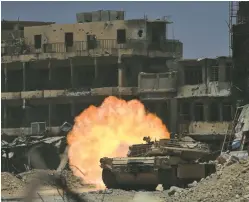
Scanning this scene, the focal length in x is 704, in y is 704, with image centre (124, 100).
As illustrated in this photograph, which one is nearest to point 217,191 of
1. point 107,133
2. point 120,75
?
point 107,133

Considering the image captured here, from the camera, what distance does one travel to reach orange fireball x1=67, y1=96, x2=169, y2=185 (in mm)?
50188

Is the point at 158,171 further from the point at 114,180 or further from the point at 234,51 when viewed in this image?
the point at 234,51

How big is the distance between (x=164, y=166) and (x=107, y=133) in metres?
Answer: 16.1

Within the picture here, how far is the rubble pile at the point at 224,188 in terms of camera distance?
82.3 ft

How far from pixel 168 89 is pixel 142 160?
23.7 metres

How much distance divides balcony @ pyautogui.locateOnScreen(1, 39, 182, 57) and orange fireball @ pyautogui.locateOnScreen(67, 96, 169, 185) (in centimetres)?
859

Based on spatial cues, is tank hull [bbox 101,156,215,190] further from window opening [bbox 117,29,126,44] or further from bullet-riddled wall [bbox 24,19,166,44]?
window opening [bbox 117,29,126,44]

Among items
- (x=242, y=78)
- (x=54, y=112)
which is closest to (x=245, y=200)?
(x=242, y=78)

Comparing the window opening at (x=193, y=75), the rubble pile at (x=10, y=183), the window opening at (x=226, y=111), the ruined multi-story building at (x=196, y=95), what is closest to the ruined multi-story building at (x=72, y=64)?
the ruined multi-story building at (x=196, y=95)

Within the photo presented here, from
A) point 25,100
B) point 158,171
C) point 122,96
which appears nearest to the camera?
point 158,171

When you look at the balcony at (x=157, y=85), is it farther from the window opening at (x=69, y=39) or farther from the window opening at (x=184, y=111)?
the window opening at (x=69, y=39)

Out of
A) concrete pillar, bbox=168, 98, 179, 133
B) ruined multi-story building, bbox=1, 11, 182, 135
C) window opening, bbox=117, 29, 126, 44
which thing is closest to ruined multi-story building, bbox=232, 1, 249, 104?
concrete pillar, bbox=168, 98, 179, 133

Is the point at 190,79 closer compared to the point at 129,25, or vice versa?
the point at 190,79

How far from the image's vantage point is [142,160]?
36.5m
